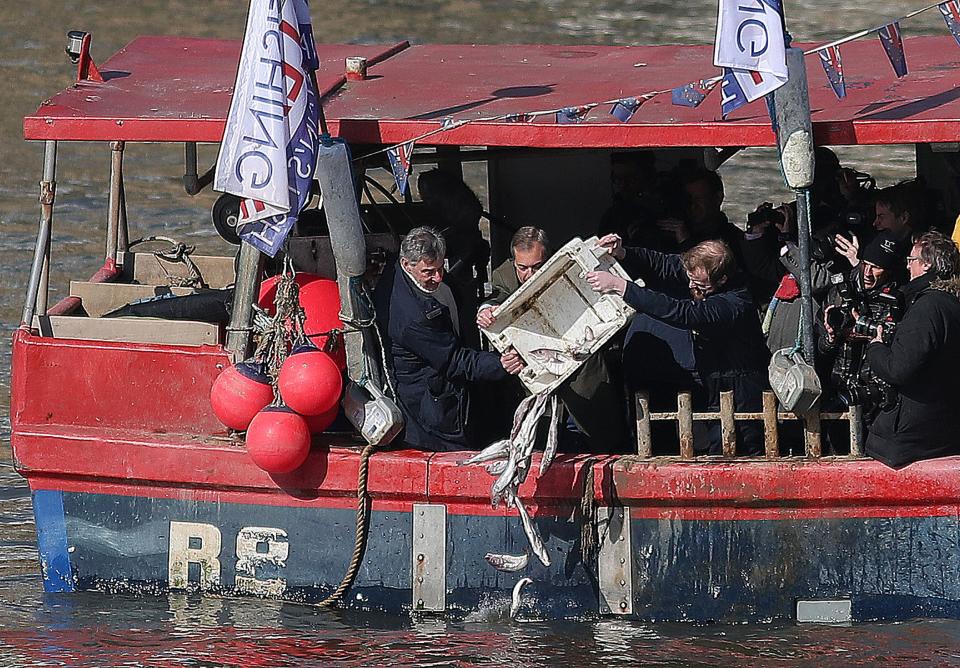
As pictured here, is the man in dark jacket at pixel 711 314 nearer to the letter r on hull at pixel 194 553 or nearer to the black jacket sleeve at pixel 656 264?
the black jacket sleeve at pixel 656 264

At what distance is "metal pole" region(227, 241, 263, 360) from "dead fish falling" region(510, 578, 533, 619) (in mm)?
1602

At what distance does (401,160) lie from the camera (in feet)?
22.8

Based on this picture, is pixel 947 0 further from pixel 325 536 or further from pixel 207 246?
pixel 207 246

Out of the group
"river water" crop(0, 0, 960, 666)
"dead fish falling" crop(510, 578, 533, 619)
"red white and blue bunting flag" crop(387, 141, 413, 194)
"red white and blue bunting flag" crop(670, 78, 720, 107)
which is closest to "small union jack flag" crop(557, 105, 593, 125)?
"red white and blue bunting flag" crop(670, 78, 720, 107)

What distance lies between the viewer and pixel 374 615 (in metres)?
7.25

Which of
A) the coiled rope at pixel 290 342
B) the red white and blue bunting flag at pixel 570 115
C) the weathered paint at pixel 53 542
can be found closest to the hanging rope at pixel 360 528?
the coiled rope at pixel 290 342

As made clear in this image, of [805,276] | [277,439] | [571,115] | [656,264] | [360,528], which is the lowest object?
[360,528]

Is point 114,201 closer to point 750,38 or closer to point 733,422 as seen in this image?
point 733,422

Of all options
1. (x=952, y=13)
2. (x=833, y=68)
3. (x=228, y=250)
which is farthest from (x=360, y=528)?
(x=228, y=250)

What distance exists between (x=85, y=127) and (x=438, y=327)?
1808 mm

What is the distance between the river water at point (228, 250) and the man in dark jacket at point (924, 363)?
2.66ft

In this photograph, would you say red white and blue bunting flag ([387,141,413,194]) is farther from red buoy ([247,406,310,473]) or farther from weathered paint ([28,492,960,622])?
weathered paint ([28,492,960,622])

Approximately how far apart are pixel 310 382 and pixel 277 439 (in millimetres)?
283

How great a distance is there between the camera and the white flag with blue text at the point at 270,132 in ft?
21.7
